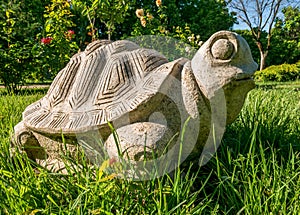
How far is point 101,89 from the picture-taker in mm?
1504

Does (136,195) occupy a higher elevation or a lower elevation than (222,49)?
lower

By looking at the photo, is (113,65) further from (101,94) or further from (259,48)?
(259,48)

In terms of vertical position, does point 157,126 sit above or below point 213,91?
below

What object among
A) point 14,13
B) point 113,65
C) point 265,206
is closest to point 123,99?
point 113,65

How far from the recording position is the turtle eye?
1.30m

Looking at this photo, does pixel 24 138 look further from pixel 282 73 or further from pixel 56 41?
pixel 282 73

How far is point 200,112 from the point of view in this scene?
1397 mm

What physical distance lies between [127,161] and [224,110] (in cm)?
48

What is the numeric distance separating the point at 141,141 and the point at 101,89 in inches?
14.7

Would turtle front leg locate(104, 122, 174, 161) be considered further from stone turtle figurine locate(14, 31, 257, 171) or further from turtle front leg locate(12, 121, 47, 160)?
turtle front leg locate(12, 121, 47, 160)

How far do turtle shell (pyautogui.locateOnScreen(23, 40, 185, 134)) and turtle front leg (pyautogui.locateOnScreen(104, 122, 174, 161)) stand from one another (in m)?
0.07

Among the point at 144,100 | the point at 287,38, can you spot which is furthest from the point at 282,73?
the point at 144,100

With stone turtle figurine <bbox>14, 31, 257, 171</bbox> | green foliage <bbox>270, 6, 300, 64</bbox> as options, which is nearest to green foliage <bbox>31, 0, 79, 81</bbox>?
stone turtle figurine <bbox>14, 31, 257, 171</bbox>

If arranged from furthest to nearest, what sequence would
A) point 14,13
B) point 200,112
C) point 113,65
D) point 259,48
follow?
point 259,48, point 14,13, point 113,65, point 200,112
